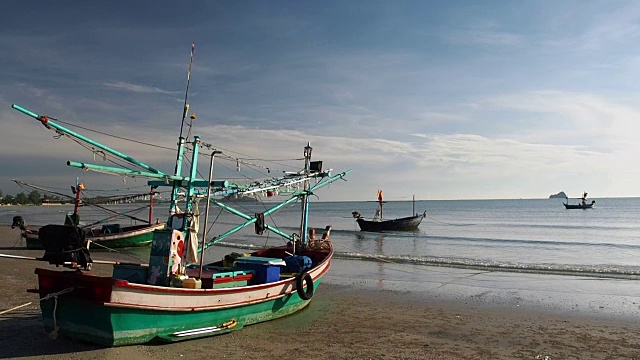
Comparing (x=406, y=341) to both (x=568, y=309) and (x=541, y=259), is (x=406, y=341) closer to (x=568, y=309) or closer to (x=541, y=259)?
(x=568, y=309)

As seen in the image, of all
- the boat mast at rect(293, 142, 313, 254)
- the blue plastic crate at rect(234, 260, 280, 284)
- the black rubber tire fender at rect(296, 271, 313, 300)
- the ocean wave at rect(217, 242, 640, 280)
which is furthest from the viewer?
the ocean wave at rect(217, 242, 640, 280)

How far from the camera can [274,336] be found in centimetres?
969

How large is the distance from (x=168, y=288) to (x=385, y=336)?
4501 millimetres

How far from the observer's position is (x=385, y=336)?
995 cm

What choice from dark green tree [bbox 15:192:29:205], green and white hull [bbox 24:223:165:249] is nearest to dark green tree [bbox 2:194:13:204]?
dark green tree [bbox 15:192:29:205]

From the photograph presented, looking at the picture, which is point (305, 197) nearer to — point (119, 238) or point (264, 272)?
point (264, 272)

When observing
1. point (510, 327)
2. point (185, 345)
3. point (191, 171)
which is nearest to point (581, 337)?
point (510, 327)

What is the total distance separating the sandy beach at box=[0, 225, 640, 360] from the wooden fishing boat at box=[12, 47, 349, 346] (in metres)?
0.31

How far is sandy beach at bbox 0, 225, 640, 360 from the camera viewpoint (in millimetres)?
8414

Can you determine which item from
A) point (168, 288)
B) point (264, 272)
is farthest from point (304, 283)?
point (168, 288)

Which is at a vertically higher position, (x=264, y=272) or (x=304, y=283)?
(x=264, y=272)

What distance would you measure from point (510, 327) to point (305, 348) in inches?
198

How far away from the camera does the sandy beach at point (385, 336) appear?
8414 mm

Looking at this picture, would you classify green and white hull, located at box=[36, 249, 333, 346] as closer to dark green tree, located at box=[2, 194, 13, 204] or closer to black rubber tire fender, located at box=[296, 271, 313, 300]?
black rubber tire fender, located at box=[296, 271, 313, 300]
